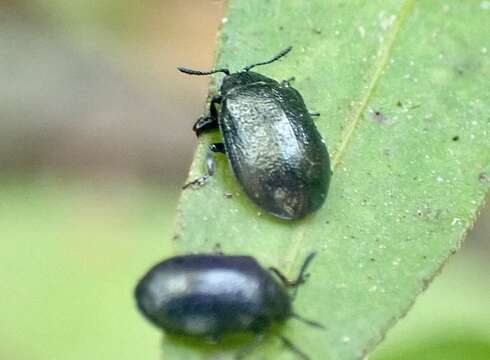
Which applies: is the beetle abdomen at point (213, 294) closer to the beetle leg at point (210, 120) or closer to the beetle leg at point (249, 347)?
the beetle leg at point (249, 347)

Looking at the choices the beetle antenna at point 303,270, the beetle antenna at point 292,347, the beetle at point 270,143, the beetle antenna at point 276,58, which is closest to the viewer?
the beetle antenna at point 292,347

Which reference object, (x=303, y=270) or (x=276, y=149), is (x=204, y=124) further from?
(x=303, y=270)

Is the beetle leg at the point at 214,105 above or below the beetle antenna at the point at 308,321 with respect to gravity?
above

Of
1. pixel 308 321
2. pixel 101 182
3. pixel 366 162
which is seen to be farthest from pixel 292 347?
pixel 101 182

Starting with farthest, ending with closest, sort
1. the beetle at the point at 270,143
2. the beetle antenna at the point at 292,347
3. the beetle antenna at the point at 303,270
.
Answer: the beetle at the point at 270,143 → the beetle antenna at the point at 303,270 → the beetle antenna at the point at 292,347

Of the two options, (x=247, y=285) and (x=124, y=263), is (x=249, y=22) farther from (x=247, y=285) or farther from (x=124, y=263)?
(x=124, y=263)

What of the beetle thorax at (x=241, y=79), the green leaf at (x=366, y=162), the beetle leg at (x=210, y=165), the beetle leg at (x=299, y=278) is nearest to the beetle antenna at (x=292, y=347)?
the green leaf at (x=366, y=162)

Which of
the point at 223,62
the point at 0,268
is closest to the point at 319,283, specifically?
the point at 223,62
